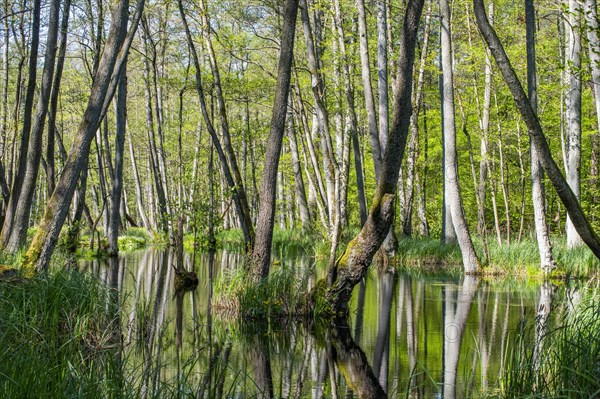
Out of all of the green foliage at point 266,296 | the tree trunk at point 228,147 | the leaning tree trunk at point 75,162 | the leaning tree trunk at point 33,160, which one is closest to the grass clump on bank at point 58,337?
the leaning tree trunk at point 75,162

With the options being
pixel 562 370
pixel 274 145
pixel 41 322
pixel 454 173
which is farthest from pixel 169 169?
pixel 562 370

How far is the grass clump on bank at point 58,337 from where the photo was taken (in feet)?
13.2

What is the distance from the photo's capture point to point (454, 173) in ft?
53.3

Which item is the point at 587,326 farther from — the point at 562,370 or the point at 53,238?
the point at 53,238

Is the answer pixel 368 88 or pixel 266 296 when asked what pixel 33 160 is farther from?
pixel 368 88

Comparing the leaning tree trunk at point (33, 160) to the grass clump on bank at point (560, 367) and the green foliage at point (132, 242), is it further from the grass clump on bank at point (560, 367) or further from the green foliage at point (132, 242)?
the green foliage at point (132, 242)

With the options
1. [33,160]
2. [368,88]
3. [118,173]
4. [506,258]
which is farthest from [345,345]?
[118,173]

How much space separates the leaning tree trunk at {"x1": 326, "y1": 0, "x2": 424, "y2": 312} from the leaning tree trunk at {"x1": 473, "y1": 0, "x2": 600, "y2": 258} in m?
2.04

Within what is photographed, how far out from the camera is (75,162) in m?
9.00

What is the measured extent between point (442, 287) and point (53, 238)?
7633 mm

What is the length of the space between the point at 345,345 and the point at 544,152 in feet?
10.5

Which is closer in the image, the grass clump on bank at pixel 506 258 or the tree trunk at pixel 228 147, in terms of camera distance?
the grass clump on bank at pixel 506 258

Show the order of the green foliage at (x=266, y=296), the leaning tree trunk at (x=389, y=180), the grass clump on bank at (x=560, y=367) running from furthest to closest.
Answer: the green foliage at (x=266, y=296) < the leaning tree trunk at (x=389, y=180) < the grass clump on bank at (x=560, y=367)

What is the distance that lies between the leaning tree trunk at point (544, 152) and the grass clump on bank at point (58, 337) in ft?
13.5
